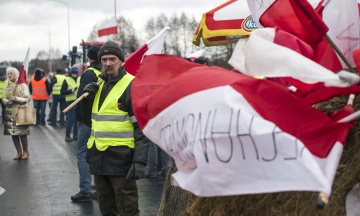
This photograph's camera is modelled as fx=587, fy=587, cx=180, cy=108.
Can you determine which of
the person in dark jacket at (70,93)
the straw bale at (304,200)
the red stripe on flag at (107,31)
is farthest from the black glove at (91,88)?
the red stripe on flag at (107,31)

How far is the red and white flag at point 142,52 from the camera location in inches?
240

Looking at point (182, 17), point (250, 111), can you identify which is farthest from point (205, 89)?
point (182, 17)

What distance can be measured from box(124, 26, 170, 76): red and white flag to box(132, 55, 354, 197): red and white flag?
9.70 feet

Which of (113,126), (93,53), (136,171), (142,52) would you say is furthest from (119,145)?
(93,53)

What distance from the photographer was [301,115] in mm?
2881

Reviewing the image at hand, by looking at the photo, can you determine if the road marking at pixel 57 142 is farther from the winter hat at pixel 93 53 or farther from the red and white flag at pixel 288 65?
the red and white flag at pixel 288 65

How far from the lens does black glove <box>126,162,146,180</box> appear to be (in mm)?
5176

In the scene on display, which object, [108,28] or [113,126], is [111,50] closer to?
[113,126]

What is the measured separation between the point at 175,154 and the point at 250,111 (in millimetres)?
595

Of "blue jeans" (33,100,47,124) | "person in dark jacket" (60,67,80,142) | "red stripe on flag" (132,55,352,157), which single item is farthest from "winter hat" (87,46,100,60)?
"blue jeans" (33,100,47,124)

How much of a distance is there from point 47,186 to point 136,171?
13.4 ft

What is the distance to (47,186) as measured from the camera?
887 centimetres

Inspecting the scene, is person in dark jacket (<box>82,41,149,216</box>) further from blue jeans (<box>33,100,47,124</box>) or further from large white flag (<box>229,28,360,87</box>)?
blue jeans (<box>33,100,47,124</box>)

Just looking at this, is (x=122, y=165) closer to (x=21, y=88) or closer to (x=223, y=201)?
(x=223, y=201)
